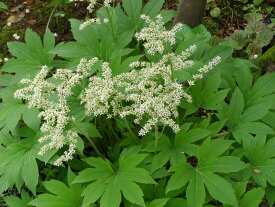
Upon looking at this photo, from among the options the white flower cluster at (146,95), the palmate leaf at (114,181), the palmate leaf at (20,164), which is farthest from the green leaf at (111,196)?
the palmate leaf at (20,164)

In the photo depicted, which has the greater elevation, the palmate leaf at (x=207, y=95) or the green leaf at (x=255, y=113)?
the palmate leaf at (x=207, y=95)

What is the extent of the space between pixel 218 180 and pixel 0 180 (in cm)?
209

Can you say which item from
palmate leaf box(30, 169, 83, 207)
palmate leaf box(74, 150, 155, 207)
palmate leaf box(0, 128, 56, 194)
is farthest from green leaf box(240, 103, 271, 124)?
palmate leaf box(0, 128, 56, 194)

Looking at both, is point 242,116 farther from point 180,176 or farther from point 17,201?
point 17,201

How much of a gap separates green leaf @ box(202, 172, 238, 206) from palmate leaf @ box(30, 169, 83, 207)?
1.15 meters

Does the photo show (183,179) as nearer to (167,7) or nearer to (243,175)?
(243,175)

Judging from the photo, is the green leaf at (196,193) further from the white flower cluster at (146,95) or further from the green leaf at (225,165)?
the white flower cluster at (146,95)

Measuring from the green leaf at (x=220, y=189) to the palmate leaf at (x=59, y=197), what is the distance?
1150 millimetres

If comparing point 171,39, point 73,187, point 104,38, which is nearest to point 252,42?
point 104,38

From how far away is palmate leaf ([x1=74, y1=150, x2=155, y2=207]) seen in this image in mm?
2840

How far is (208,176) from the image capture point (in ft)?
9.40

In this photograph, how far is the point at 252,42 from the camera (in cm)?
533

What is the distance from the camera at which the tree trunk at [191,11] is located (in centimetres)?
496

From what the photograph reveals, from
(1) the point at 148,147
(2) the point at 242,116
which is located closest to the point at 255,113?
(2) the point at 242,116
